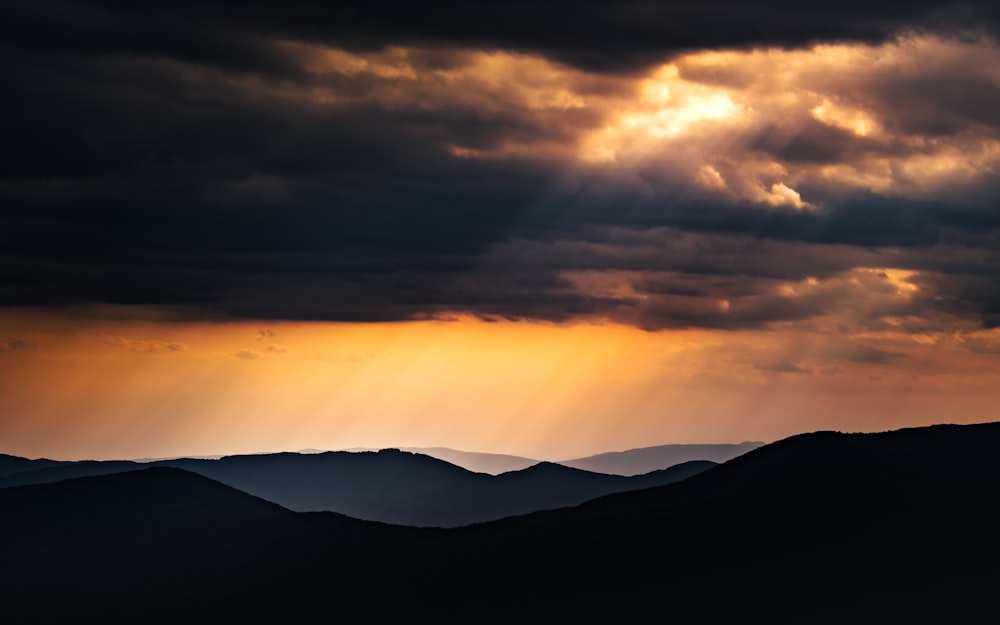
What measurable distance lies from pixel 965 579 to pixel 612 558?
49.2 metres

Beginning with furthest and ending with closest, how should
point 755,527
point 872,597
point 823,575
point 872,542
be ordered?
1. point 755,527
2. point 872,542
3. point 823,575
4. point 872,597

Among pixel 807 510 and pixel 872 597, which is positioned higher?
pixel 807 510

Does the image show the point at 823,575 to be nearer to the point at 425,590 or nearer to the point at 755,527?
the point at 755,527

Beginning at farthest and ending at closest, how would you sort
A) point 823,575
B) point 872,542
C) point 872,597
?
point 872,542
point 823,575
point 872,597

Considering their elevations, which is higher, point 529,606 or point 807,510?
point 807,510

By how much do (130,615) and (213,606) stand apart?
1286 centimetres

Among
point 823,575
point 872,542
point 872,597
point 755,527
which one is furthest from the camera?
point 755,527

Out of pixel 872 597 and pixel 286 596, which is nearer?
pixel 872 597

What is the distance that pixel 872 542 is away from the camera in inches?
7092

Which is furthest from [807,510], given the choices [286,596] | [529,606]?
[286,596]

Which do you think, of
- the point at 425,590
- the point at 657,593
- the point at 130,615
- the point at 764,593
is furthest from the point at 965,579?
the point at 130,615

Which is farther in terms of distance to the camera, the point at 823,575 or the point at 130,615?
the point at 130,615

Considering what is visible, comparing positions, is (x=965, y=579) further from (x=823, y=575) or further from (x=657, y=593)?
(x=657, y=593)

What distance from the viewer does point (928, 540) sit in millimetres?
177375
